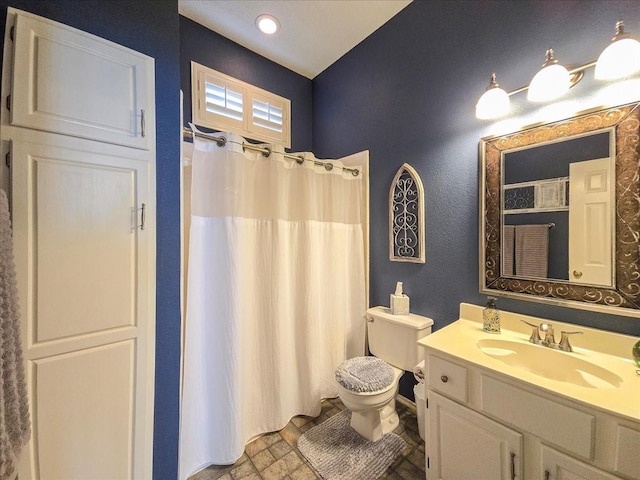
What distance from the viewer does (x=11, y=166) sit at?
0.82 metres

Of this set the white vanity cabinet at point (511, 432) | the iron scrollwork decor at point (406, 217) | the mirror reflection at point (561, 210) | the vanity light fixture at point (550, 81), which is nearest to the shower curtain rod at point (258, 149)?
the iron scrollwork decor at point (406, 217)

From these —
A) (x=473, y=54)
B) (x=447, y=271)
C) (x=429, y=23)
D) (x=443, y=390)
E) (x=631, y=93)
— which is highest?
(x=429, y=23)

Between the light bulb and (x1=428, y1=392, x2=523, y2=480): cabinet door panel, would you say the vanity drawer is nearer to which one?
(x1=428, y1=392, x2=523, y2=480): cabinet door panel

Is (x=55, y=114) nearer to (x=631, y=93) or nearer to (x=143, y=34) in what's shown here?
(x=143, y=34)

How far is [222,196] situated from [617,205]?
184 centimetres

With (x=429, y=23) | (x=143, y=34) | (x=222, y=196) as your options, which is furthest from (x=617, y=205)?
(x=143, y=34)

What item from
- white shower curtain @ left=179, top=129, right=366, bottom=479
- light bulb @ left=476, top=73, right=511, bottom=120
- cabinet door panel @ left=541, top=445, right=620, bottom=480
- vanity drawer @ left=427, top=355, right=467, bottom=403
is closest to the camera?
cabinet door panel @ left=541, top=445, right=620, bottom=480

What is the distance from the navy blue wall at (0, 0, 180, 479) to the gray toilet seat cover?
90 centimetres

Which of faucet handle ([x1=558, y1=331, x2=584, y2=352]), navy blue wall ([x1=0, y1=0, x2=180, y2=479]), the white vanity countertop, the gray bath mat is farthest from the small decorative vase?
navy blue wall ([x1=0, y1=0, x2=180, y2=479])

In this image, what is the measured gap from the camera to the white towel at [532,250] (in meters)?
1.24

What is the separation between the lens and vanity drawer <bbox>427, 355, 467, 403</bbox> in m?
1.05

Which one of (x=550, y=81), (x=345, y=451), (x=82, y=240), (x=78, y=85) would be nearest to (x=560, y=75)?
(x=550, y=81)

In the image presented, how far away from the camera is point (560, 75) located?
1.10m

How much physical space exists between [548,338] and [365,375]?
94cm
